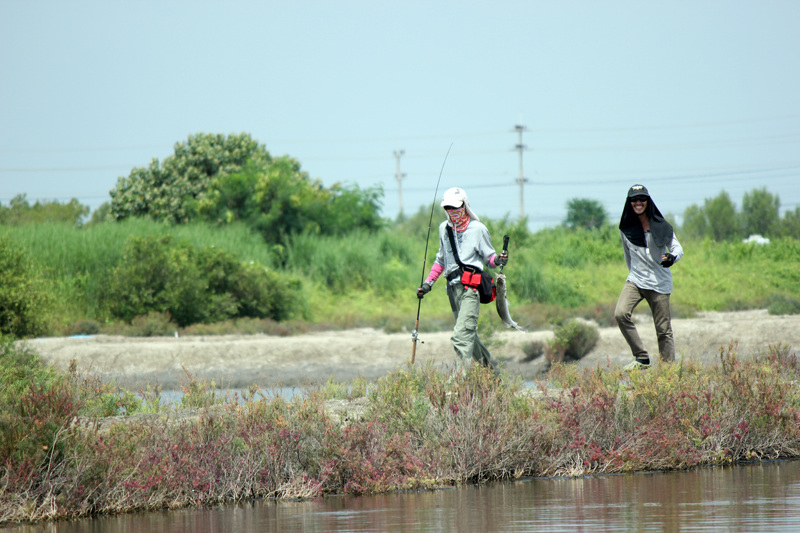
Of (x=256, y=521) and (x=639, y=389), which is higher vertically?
(x=639, y=389)

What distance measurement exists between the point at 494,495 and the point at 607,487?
0.96m

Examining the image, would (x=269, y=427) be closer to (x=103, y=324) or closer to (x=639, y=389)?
(x=639, y=389)

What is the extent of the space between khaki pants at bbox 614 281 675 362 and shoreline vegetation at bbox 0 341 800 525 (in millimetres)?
1082

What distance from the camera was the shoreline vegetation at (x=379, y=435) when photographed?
7.78 metres

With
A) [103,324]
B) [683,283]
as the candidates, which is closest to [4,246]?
[103,324]

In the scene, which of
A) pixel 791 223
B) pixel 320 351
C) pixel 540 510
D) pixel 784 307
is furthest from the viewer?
pixel 791 223

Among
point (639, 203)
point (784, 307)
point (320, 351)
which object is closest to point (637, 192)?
point (639, 203)

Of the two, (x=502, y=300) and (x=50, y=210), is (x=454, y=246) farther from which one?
(x=50, y=210)

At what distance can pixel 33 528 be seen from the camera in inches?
288

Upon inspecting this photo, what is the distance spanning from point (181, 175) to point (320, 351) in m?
27.3

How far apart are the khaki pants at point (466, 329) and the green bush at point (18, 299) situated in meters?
19.4

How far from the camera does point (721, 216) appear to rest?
8262cm

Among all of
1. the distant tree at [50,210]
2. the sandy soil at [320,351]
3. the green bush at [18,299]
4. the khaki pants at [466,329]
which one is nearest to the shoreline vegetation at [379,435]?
the khaki pants at [466,329]

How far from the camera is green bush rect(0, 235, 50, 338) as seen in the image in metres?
27.0
